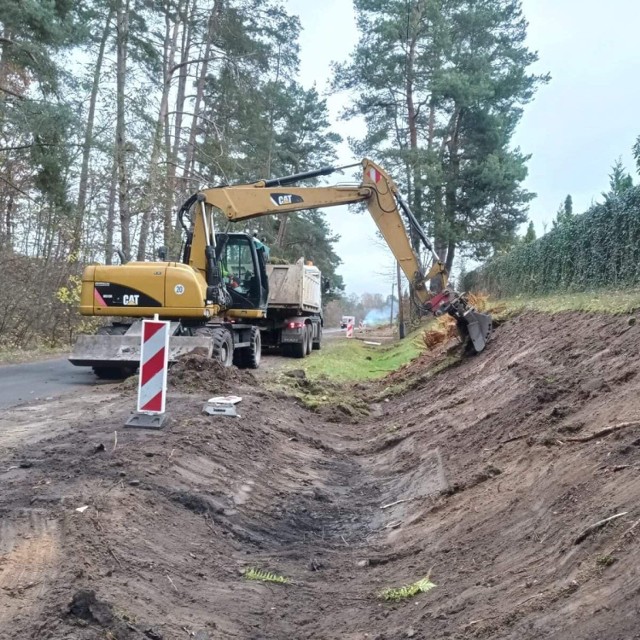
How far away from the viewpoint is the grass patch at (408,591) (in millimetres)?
3980

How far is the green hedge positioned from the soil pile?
8149 millimetres

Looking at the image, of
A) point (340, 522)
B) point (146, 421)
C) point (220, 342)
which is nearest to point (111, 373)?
point (220, 342)

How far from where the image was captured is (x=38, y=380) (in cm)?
1248

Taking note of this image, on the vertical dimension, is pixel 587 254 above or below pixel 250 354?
above

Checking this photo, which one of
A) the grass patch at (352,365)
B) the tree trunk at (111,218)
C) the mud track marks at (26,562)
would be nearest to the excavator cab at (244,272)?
the grass patch at (352,365)

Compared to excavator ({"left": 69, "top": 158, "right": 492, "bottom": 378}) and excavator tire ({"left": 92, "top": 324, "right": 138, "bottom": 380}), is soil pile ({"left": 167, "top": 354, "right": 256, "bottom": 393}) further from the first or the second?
excavator tire ({"left": 92, "top": 324, "right": 138, "bottom": 380})

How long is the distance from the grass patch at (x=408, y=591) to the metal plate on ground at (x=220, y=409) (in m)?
4.15

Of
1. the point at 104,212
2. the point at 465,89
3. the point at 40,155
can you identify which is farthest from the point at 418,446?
the point at 465,89

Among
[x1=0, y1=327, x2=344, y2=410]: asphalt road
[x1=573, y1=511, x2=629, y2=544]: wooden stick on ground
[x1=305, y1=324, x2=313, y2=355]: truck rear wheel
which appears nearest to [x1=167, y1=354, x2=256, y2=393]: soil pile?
[x1=0, y1=327, x2=344, y2=410]: asphalt road

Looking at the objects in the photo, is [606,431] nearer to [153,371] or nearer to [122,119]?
[153,371]

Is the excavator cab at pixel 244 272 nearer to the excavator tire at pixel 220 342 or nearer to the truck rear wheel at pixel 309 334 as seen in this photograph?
the excavator tire at pixel 220 342

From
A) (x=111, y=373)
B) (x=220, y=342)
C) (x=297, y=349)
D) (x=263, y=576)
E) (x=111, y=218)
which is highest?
(x=111, y=218)

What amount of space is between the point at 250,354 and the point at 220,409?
311 inches

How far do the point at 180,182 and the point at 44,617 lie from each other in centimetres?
2223
